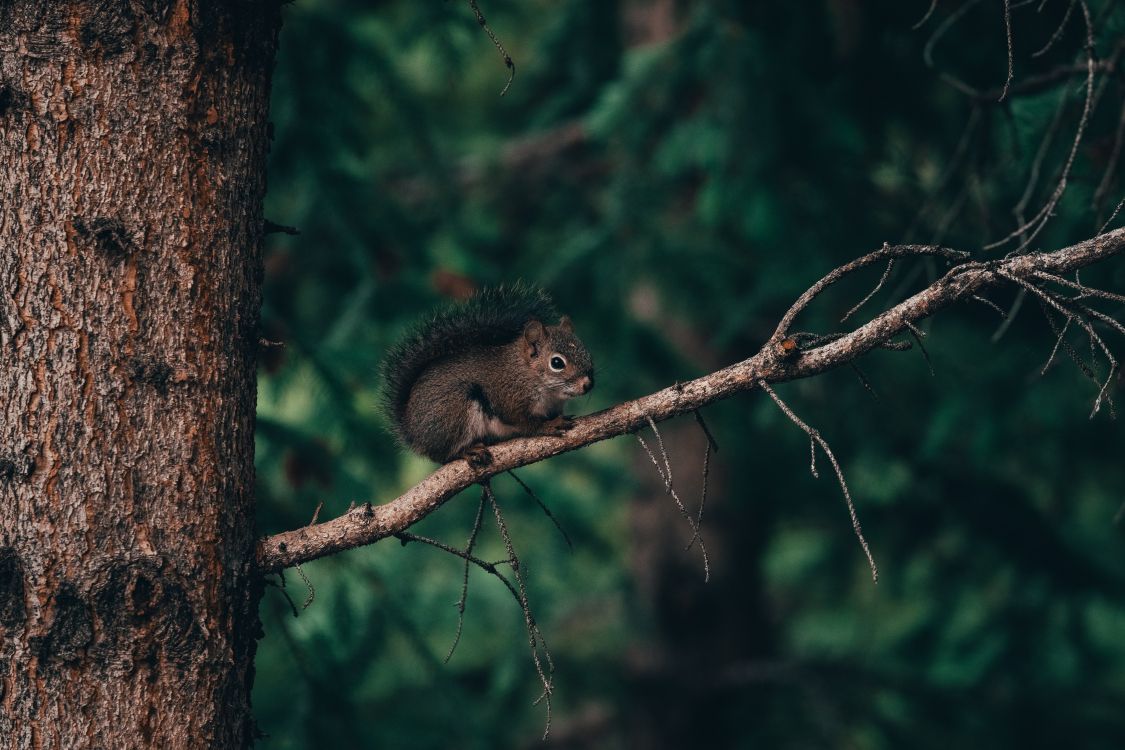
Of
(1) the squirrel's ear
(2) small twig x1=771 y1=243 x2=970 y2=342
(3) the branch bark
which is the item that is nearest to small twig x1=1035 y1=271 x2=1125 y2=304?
(3) the branch bark

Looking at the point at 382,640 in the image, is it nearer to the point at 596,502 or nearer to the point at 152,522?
the point at 152,522

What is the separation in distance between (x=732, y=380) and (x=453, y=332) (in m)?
1.31

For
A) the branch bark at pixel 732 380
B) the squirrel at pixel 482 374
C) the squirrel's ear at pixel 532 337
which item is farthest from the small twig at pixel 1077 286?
the squirrel's ear at pixel 532 337

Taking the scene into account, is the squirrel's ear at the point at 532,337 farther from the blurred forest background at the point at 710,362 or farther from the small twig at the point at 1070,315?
the small twig at the point at 1070,315

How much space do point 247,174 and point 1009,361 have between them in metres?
3.29

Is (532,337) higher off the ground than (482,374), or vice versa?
(532,337)

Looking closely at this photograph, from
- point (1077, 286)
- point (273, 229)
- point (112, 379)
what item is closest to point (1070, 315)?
point (1077, 286)

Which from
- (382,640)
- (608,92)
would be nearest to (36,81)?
(382,640)

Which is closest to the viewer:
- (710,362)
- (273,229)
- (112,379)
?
(112,379)

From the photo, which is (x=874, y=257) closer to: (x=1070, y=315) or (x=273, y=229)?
(x=1070, y=315)

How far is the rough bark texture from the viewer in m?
1.94

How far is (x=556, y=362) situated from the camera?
135 inches

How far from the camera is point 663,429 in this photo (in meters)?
6.21

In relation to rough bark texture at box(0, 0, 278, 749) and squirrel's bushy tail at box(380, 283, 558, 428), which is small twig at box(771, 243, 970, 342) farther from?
squirrel's bushy tail at box(380, 283, 558, 428)
